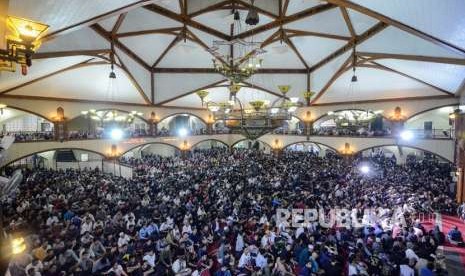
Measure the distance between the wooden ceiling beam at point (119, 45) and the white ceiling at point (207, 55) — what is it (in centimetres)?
10

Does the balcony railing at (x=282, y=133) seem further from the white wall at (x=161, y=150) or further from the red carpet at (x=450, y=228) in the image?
the red carpet at (x=450, y=228)

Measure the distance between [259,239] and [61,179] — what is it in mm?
10761

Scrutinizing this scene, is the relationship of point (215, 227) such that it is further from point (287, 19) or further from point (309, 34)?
point (309, 34)

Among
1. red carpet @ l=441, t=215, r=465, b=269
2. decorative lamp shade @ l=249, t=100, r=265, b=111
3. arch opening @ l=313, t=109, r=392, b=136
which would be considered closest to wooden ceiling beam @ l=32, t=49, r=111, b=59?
decorative lamp shade @ l=249, t=100, r=265, b=111

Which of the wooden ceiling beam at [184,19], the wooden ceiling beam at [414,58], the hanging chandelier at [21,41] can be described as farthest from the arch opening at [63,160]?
the hanging chandelier at [21,41]

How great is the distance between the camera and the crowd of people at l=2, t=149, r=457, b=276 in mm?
6340

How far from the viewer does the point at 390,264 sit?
618cm

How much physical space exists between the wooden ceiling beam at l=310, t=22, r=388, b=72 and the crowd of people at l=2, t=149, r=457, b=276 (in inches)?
260

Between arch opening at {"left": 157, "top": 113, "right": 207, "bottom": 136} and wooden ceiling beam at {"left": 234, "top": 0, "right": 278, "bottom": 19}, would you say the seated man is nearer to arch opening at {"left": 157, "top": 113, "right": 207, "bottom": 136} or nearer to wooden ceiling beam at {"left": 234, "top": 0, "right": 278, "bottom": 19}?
wooden ceiling beam at {"left": 234, "top": 0, "right": 278, "bottom": 19}

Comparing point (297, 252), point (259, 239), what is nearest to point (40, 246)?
point (259, 239)

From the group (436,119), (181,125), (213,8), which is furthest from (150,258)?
(436,119)

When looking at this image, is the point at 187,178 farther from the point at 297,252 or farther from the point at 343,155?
the point at 343,155

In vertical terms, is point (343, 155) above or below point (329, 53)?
below

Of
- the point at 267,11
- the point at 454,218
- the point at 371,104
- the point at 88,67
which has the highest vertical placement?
the point at 267,11
